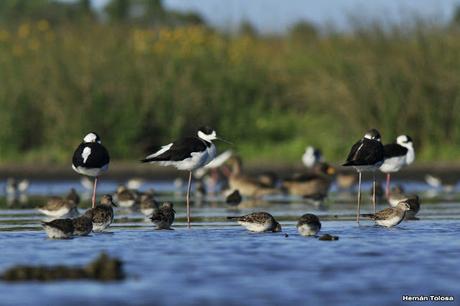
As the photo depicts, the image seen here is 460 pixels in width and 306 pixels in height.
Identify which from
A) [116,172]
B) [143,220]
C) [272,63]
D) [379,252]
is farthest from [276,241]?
[272,63]

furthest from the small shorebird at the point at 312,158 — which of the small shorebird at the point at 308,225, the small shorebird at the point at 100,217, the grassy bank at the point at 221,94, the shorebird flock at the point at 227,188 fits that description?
the small shorebird at the point at 308,225

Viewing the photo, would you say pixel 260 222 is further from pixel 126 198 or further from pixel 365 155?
pixel 126 198

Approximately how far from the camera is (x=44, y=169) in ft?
92.1

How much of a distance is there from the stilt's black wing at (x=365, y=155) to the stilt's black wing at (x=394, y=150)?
94.0 inches

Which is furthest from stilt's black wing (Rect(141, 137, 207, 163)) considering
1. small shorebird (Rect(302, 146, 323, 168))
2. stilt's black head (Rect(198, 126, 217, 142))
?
small shorebird (Rect(302, 146, 323, 168))

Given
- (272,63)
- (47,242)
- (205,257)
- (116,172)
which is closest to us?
(205,257)

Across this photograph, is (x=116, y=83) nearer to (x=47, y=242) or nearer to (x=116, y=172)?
(x=116, y=172)

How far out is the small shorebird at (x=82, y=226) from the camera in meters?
14.2

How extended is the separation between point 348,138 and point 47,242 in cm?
1611

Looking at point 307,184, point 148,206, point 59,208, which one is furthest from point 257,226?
point 307,184

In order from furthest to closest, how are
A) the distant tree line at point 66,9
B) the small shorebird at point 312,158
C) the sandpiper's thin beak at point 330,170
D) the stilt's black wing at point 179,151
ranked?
the distant tree line at point 66,9
the small shorebird at point 312,158
the sandpiper's thin beak at point 330,170
the stilt's black wing at point 179,151

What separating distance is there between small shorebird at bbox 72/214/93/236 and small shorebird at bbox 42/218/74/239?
188 millimetres

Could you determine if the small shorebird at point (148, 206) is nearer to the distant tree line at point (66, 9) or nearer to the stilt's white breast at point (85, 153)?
the stilt's white breast at point (85, 153)

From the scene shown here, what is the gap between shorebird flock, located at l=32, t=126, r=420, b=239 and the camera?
14.7 m
